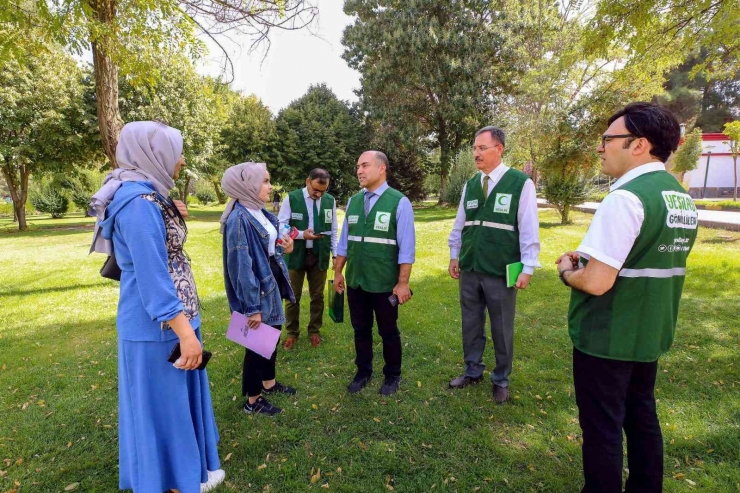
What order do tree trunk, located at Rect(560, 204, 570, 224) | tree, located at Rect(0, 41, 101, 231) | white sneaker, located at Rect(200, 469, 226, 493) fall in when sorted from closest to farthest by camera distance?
white sneaker, located at Rect(200, 469, 226, 493)
tree trunk, located at Rect(560, 204, 570, 224)
tree, located at Rect(0, 41, 101, 231)

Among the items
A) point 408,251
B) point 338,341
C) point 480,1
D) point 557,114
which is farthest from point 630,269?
point 480,1

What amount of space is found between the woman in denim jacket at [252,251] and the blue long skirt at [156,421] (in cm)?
76

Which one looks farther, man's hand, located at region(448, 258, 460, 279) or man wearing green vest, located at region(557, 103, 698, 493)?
man's hand, located at region(448, 258, 460, 279)

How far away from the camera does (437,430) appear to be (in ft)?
10.6

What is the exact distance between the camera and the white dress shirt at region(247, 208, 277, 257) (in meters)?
3.17

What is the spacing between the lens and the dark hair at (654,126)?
1.90m

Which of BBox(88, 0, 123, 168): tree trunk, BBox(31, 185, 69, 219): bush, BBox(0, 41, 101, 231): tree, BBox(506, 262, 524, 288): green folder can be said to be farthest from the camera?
BBox(31, 185, 69, 219): bush

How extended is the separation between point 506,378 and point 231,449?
248cm

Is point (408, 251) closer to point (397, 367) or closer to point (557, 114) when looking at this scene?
point (397, 367)

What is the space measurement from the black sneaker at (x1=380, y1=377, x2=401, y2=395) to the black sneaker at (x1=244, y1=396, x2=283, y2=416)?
0.99 metres

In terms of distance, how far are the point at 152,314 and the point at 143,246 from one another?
0.34 meters

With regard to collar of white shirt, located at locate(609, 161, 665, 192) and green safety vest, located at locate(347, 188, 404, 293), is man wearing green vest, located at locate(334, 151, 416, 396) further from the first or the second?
collar of white shirt, located at locate(609, 161, 665, 192)

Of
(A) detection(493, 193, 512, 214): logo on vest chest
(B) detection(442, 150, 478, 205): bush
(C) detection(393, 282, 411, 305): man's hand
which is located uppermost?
(B) detection(442, 150, 478, 205): bush

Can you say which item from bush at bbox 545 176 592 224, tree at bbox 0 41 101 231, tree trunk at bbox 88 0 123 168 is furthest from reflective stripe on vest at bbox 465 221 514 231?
tree at bbox 0 41 101 231
